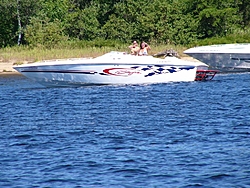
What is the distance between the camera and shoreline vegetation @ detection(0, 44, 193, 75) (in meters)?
39.5

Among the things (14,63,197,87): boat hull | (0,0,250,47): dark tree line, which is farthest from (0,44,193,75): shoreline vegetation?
(14,63,197,87): boat hull

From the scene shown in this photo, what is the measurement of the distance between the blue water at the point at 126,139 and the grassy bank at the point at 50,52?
50.0ft

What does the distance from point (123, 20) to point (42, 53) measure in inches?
442

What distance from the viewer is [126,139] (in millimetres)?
15195

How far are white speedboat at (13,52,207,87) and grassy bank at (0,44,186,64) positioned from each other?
13.4m

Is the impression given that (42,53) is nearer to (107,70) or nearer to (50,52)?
(50,52)

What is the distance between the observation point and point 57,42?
47312mm

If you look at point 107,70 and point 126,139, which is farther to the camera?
point 107,70

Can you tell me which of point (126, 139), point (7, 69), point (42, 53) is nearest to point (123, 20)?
point (42, 53)

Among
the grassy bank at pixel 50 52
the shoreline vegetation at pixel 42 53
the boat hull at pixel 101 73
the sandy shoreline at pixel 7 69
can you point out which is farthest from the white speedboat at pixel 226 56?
the sandy shoreline at pixel 7 69

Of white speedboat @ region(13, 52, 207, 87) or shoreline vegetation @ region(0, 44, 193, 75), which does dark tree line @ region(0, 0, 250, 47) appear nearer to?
shoreline vegetation @ region(0, 44, 193, 75)

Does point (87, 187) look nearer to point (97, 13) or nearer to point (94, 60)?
point (94, 60)

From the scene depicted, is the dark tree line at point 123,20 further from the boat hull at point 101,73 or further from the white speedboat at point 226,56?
the boat hull at point 101,73

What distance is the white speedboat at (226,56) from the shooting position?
3231 cm
